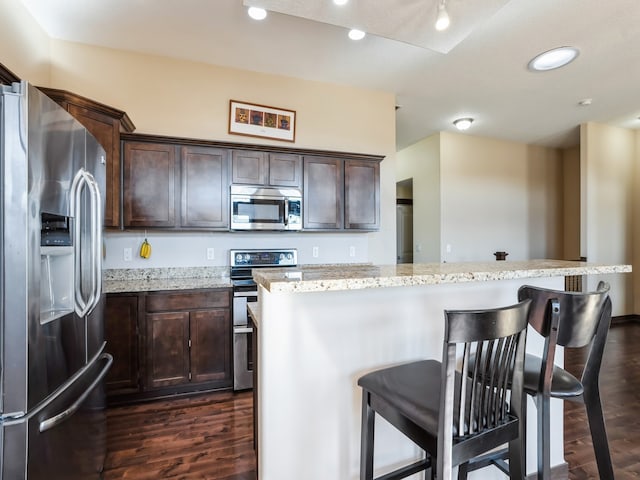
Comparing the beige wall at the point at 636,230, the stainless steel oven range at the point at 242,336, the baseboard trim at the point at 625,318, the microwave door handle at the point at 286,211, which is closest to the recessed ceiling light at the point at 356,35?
the microwave door handle at the point at 286,211

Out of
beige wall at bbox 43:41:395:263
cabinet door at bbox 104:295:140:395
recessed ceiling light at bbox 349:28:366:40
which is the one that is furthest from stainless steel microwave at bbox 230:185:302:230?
recessed ceiling light at bbox 349:28:366:40

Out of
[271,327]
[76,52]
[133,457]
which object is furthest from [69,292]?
[76,52]

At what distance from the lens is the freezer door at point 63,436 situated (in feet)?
3.62

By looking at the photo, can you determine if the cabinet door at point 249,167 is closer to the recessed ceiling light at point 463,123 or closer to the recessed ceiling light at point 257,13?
the recessed ceiling light at point 257,13

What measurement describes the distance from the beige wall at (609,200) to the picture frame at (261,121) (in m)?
4.48

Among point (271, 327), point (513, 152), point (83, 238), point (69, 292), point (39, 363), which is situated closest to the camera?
point (39, 363)

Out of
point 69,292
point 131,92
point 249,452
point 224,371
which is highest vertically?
point 131,92

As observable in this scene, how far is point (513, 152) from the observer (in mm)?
5754

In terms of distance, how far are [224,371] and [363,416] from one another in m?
1.93

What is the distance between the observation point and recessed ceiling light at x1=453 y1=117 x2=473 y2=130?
468 centimetres

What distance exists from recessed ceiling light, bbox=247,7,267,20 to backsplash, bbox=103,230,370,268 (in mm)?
1911

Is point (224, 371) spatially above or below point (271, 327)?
below

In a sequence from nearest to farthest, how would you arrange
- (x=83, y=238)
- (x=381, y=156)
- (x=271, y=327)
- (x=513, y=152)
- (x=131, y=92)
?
1. (x=271, y=327)
2. (x=83, y=238)
3. (x=131, y=92)
4. (x=381, y=156)
5. (x=513, y=152)

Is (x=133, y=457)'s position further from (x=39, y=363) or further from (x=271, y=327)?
(x=271, y=327)
